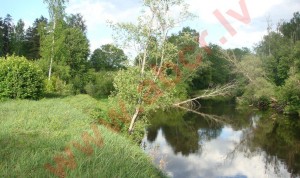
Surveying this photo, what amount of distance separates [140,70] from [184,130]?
1025cm

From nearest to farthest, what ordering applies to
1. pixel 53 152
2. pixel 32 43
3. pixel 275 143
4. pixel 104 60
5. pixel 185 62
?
pixel 53 152 < pixel 275 143 < pixel 185 62 < pixel 32 43 < pixel 104 60

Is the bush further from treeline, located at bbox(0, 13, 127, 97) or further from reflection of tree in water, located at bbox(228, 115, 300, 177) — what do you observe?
reflection of tree in water, located at bbox(228, 115, 300, 177)

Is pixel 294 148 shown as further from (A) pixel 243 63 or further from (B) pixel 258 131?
(A) pixel 243 63

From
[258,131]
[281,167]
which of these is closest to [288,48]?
[258,131]

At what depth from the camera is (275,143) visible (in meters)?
20.0

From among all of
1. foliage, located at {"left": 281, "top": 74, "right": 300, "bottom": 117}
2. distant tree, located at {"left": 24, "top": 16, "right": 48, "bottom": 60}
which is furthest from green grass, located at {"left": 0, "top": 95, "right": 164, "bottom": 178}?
distant tree, located at {"left": 24, "top": 16, "right": 48, "bottom": 60}

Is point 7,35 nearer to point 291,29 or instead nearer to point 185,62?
point 185,62

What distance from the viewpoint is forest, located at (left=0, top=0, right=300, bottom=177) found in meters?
14.1

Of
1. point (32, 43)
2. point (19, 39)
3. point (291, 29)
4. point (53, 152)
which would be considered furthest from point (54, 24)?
point (291, 29)

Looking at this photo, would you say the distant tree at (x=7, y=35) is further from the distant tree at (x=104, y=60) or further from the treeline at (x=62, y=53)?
the distant tree at (x=104, y=60)

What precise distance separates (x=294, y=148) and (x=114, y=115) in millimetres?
10878

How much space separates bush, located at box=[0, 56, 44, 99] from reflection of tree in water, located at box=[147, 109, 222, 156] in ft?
24.4

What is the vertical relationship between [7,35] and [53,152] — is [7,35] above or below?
above

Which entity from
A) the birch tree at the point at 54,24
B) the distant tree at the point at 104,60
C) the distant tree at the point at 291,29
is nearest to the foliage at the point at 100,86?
the birch tree at the point at 54,24
